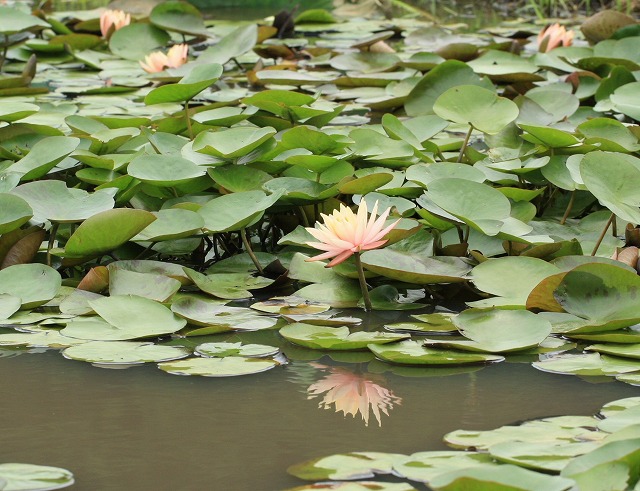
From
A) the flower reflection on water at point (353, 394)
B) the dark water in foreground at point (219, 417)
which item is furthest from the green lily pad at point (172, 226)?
the flower reflection on water at point (353, 394)

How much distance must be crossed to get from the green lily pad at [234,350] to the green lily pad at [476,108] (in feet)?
3.06

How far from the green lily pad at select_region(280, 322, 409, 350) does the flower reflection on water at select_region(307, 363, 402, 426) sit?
6cm

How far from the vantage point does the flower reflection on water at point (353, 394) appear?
127 centimetres

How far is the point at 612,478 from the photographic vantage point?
37.9 inches

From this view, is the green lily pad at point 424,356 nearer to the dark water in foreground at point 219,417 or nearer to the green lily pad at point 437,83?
the dark water in foreground at point 219,417

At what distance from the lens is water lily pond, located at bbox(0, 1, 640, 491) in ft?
3.71

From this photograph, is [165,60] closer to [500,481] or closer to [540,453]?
[540,453]

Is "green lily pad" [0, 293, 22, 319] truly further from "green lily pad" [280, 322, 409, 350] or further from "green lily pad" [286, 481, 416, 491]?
"green lily pad" [286, 481, 416, 491]

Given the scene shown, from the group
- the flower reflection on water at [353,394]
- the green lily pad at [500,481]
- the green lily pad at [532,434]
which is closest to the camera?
the green lily pad at [500,481]

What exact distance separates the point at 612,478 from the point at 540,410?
293 millimetres

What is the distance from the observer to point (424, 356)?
1.41 meters

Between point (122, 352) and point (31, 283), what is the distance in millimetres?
325

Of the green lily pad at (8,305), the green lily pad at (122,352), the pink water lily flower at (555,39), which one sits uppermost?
the pink water lily flower at (555,39)

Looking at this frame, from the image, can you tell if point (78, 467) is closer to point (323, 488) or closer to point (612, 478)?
point (323, 488)
